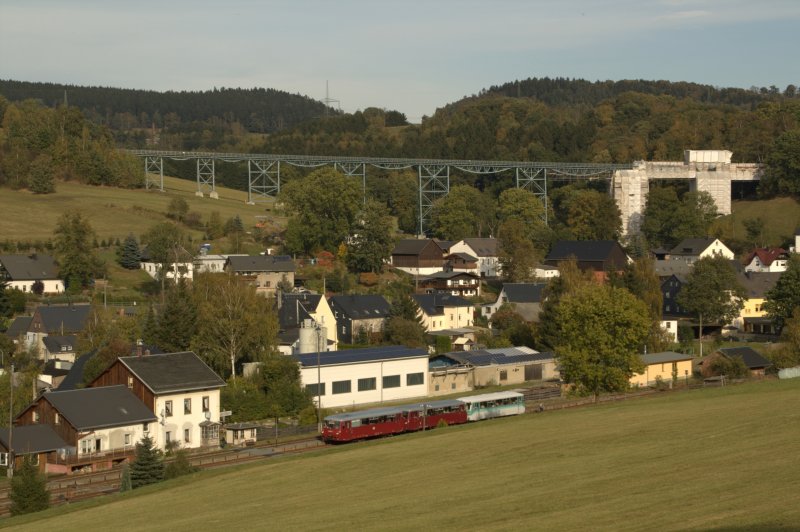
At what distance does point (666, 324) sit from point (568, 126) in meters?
83.1

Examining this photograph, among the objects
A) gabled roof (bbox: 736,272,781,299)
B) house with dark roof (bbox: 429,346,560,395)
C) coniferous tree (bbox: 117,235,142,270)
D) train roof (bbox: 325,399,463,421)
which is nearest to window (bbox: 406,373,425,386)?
house with dark roof (bbox: 429,346,560,395)

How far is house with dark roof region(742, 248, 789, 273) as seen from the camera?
98188mm

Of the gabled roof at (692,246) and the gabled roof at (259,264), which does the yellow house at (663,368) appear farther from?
the gabled roof at (692,246)

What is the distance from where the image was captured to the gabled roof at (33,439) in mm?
42122

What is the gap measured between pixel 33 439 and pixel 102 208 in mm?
68891

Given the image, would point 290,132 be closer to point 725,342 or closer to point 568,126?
point 568,126

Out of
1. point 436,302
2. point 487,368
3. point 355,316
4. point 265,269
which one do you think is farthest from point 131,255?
point 487,368

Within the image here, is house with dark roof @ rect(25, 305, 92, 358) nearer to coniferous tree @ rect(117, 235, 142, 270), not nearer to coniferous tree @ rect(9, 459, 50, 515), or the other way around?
coniferous tree @ rect(117, 235, 142, 270)

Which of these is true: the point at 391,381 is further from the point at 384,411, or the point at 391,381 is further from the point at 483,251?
the point at 483,251

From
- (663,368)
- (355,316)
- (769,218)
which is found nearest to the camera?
(663,368)

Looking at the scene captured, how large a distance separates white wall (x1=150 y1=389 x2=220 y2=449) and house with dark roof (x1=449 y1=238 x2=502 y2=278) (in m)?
54.0

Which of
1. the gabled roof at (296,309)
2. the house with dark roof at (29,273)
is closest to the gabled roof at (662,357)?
the gabled roof at (296,309)

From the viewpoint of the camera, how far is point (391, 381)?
5703 cm

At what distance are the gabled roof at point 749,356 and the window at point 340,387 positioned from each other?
65.0ft
